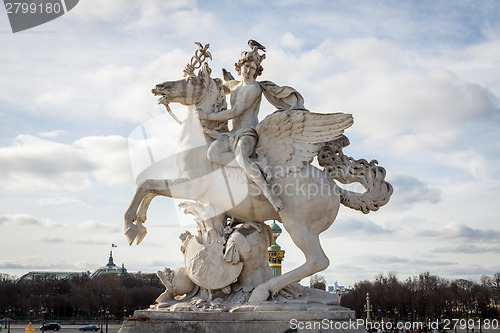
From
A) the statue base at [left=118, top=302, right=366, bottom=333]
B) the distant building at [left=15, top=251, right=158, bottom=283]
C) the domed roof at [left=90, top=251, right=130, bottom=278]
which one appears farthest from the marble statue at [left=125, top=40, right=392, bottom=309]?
the domed roof at [left=90, top=251, right=130, bottom=278]

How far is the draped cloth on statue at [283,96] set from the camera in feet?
29.6

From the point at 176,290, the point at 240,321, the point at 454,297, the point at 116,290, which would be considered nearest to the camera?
the point at 240,321

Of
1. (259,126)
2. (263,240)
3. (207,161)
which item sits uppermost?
(259,126)

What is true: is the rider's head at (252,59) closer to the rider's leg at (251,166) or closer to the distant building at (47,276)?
the rider's leg at (251,166)

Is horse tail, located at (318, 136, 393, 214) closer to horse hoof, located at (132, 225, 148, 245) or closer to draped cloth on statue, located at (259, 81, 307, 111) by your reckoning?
draped cloth on statue, located at (259, 81, 307, 111)

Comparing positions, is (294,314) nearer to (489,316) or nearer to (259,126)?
(259,126)

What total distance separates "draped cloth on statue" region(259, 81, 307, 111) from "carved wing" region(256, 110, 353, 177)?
319mm

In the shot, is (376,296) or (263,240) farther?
(376,296)

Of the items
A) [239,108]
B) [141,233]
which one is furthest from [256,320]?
[239,108]

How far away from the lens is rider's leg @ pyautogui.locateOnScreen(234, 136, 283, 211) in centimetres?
819

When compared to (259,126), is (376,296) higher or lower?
lower

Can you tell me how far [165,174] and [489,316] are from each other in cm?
6096

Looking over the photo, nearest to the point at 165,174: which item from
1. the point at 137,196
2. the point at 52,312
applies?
the point at 137,196

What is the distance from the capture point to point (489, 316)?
198 feet
